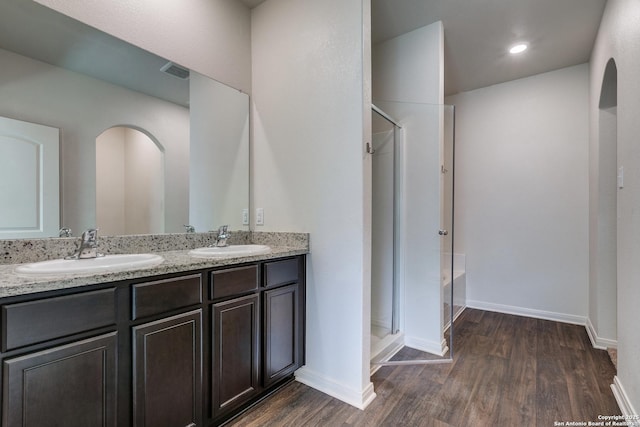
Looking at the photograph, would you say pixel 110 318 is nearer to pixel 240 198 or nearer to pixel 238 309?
pixel 238 309

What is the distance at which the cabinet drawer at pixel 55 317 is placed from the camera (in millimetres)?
903

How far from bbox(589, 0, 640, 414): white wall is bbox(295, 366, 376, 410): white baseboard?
1332 mm

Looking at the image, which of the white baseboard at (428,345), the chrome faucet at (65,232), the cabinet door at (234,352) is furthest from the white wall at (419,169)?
the chrome faucet at (65,232)

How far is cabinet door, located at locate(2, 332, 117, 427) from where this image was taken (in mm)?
915

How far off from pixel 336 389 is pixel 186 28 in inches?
97.8

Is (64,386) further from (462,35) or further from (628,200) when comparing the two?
(462,35)

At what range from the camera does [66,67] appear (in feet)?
4.83

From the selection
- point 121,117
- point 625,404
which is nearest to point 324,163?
point 121,117

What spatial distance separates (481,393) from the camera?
185 cm

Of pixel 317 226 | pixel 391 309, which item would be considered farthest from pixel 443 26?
pixel 391 309

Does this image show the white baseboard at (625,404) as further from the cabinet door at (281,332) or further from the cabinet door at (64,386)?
the cabinet door at (64,386)

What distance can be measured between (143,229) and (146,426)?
99 cm

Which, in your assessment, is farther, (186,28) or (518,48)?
(518,48)

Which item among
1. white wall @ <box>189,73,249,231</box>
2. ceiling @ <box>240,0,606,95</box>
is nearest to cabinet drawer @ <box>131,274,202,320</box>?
white wall @ <box>189,73,249,231</box>
